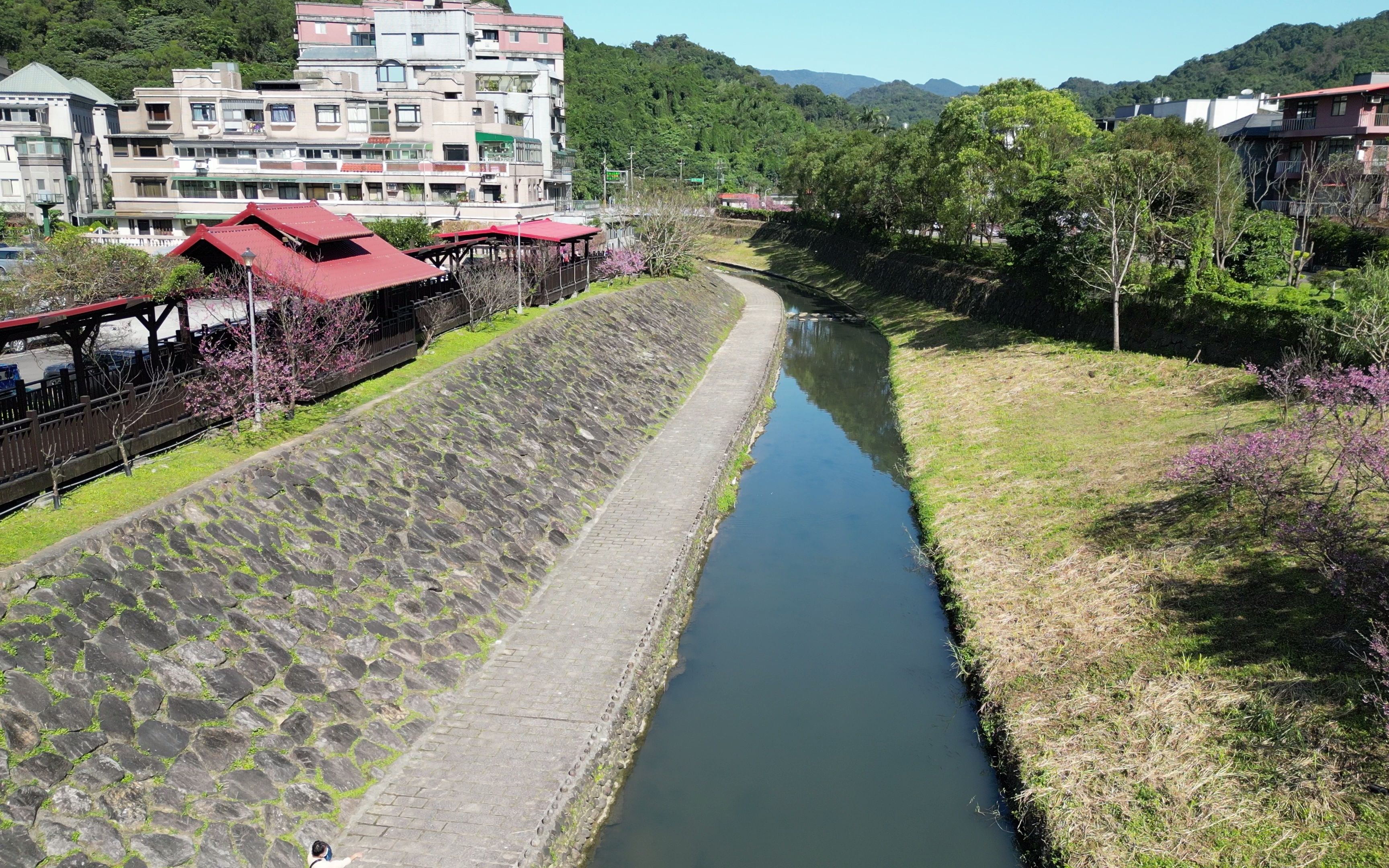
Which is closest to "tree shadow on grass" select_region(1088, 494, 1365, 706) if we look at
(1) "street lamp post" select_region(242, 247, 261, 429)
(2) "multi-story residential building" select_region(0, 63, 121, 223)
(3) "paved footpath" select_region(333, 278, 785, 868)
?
(3) "paved footpath" select_region(333, 278, 785, 868)

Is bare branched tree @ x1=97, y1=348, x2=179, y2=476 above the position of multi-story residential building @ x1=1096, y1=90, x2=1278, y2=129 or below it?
below

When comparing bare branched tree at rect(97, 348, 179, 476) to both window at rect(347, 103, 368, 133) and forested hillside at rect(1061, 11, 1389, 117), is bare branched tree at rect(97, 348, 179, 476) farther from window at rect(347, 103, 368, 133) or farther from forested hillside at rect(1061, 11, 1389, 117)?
forested hillside at rect(1061, 11, 1389, 117)

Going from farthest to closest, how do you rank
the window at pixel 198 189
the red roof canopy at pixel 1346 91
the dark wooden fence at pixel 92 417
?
1. the window at pixel 198 189
2. the red roof canopy at pixel 1346 91
3. the dark wooden fence at pixel 92 417

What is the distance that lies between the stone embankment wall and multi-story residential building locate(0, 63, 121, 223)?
190 ft

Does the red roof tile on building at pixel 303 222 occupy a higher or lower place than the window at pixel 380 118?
lower

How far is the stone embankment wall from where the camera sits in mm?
9977

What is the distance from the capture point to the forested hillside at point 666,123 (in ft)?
404

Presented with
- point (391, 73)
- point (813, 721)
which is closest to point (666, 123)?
point (391, 73)

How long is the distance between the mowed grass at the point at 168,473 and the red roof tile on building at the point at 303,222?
3512 mm

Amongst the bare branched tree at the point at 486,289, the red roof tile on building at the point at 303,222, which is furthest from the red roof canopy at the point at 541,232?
the red roof tile on building at the point at 303,222

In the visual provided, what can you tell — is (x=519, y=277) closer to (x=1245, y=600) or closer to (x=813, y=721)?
(x=813, y=721)

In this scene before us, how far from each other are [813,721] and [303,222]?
1650 cm

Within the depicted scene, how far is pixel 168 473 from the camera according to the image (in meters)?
15.5

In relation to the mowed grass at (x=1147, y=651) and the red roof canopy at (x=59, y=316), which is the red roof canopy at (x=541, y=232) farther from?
the red roof canopy at (x=59, y=316)
